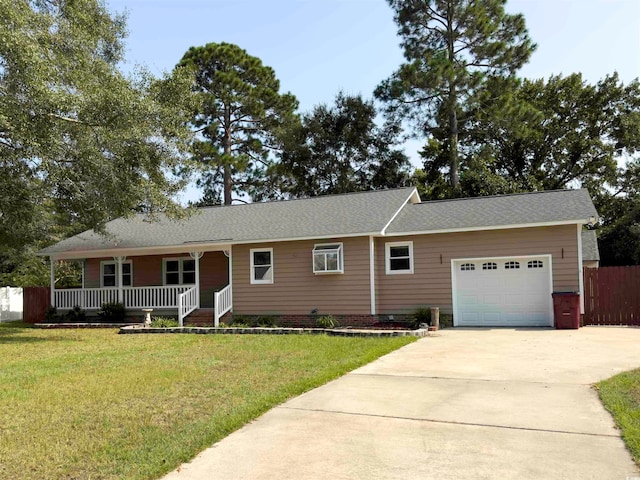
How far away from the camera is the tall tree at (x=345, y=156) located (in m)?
34.2

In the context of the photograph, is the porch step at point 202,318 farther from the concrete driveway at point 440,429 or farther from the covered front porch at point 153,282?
the concrete driveway at point 440,429

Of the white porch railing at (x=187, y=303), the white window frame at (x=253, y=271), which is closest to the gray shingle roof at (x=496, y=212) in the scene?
the white window frame at (x=253, y=271)

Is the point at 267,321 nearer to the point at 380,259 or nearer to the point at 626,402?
the point at 380,259

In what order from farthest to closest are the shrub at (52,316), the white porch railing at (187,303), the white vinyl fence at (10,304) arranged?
the white vinyl fence at (10,304) < the shrub at (52,316) < the white porch railing at (187,303)

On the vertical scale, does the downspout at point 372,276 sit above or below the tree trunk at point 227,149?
below

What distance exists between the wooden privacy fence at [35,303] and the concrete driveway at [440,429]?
660 inches

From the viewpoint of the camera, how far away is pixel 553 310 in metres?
14.2

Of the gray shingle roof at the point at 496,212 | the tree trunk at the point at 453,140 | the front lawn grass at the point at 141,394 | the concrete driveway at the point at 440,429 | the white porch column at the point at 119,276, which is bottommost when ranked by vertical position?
the concrete driveway at the point at 440,429

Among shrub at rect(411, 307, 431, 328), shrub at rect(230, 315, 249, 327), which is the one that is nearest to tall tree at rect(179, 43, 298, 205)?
shrub at rect(230, 315, 249, 327)

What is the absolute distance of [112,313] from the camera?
731 inches

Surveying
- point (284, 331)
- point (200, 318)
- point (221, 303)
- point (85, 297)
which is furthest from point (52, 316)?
point (284, 331)

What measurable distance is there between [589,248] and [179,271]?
1622cm

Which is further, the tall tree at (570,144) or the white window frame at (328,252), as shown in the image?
the tall tree at (570,144)

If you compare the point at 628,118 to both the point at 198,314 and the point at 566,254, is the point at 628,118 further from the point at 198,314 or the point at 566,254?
the point at 198,314
